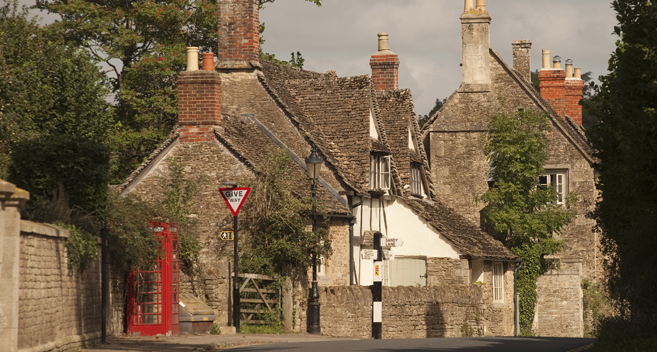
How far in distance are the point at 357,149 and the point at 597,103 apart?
45.2 ft

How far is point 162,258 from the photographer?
19.6 meters

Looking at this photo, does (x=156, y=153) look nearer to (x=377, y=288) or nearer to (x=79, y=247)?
(x=377, y=288)

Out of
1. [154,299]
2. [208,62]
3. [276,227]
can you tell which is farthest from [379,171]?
[154,299]

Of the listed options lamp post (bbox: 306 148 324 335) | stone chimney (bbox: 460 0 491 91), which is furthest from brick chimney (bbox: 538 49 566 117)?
lamp post (bbox: 306 148 324 335)

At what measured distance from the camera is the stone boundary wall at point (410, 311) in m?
25.2

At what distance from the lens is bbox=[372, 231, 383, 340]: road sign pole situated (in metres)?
24.0

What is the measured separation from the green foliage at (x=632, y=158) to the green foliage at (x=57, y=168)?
8.90 meters

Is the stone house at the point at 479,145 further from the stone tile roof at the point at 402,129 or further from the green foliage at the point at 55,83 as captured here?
the green foliage at the point at 55,83

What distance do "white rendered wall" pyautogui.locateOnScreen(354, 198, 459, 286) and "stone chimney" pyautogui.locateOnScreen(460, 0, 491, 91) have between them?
10.9m

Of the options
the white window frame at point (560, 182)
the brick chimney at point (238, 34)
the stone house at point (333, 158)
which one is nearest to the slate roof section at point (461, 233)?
the stone house at point (333, 158)

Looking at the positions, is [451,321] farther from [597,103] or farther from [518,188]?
[597,103]

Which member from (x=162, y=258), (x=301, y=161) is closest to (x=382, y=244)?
(x=301, y=161)

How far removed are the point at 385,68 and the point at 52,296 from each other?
2415cm

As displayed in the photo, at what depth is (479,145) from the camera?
39500 mm
